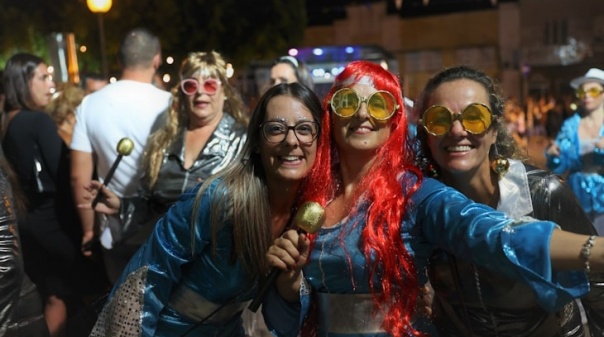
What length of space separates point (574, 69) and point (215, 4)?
22.3 m

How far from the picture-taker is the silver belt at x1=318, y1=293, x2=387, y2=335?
284 cm

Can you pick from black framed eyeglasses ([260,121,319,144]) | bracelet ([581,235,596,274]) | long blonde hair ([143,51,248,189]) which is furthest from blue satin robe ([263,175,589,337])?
long blonde hair ([143,51,248,189])

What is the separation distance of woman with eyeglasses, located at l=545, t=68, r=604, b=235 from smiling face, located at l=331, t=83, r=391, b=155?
4.93 meters

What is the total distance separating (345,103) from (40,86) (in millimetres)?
3562

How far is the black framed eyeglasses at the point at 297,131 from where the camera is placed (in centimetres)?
304

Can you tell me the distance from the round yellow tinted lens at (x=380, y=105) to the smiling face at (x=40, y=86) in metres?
3.58

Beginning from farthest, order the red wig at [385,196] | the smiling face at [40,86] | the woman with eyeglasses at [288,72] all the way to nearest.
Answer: the woman with eyeglasses at [288,72] → the smiling face at [40,86] → the red wig at [385,196]

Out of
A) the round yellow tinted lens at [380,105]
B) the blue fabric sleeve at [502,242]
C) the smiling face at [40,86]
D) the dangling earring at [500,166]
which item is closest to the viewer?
the blue fabric sleeve at [502,242]

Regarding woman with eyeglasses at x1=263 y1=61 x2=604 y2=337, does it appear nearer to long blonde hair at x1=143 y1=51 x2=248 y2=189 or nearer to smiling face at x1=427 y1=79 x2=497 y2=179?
smiling face at x1=427 y1=79 x2=497 y2=179

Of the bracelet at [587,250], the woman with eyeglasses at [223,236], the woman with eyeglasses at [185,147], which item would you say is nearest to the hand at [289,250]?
the woman with eyeglasses at [223,236]

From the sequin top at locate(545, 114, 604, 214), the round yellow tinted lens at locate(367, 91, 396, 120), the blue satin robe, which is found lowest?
the sequin top at locate(545, 114, 604, 214)

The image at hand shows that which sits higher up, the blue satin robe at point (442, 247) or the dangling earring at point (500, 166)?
the dangling earring at point (500, 166)

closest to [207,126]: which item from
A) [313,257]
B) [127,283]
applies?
[127,283]

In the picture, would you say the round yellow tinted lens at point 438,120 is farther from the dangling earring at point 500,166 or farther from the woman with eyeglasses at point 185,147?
the woman with eyeglasses at point 185,147
